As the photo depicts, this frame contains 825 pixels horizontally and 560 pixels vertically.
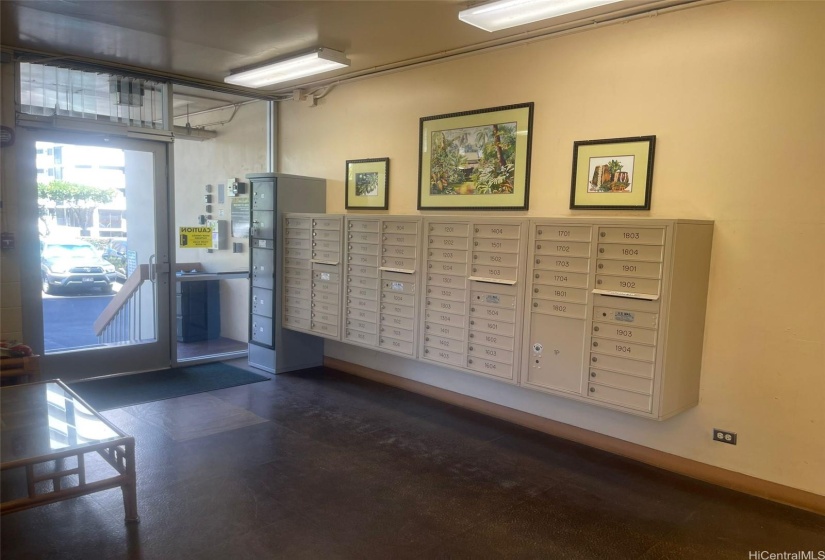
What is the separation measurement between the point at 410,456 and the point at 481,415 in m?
0.94

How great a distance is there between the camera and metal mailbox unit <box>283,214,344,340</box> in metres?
4.77

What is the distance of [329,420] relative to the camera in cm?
402

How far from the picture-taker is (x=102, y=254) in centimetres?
491

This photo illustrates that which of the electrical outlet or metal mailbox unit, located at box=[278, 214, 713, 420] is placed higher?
metal mailbox unit, located at box=[278, 214, 713, 420]

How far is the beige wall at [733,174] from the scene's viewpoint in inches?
112

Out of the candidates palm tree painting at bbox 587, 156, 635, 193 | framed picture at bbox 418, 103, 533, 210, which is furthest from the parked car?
palm tree painting at bbox 587, 156, 635, 193

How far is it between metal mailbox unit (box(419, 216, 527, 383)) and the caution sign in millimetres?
2724

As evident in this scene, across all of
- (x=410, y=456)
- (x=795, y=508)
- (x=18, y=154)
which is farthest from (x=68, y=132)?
(x=795, y=508)

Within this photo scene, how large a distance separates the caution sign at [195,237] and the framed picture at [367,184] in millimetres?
1570

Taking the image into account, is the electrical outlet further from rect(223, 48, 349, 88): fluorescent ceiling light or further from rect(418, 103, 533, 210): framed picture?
rect(223, 48, 349, 88): fluorescent ceiling light

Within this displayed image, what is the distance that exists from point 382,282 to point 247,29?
2060 millimetres

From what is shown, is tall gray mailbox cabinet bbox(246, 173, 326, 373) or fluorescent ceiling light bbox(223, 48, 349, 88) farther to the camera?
tall gray mailbox cabinet bbox(246, 173, 326, 373)

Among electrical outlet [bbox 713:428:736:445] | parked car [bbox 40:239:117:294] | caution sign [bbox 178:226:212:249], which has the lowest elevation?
electrical outlet [bbox 713:428:736:445]

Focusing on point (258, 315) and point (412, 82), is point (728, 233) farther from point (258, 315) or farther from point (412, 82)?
point (258, 315)
